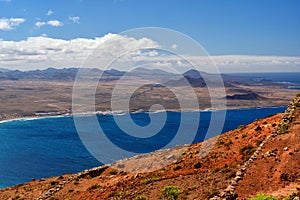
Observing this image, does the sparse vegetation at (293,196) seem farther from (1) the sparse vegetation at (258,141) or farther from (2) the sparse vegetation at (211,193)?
(1) the sparse vegetation at (258,141)

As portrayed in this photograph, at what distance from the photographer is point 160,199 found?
75.0 feet

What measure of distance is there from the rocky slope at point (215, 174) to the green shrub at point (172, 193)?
0.08 feet

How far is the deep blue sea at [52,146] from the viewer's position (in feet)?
323

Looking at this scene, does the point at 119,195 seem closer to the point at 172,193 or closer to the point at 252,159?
the point at 172,193

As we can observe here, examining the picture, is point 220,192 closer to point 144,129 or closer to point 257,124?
point 257,124

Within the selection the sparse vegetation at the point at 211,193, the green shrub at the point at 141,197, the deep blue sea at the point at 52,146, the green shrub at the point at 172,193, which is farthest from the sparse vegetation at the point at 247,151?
the deep blue sea at the point at 52,146

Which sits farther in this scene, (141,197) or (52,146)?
(52,146)

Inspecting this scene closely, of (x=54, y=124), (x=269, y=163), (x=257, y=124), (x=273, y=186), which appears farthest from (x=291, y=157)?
(x=54, y=124)

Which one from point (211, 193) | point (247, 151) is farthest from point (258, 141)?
point (211, 193)

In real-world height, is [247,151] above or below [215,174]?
above

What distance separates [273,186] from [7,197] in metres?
26.7

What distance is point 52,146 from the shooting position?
129 m

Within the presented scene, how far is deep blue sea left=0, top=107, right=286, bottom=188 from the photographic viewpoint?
9838 centimetres

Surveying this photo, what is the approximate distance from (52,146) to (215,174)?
4454 inches
